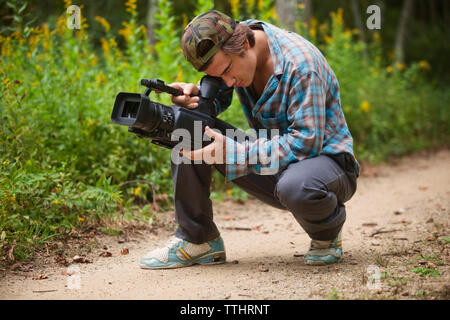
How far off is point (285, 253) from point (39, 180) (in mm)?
1616

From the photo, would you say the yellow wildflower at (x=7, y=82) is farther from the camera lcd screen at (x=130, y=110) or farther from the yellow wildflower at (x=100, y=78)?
the camera lcd screen at (x=130, y=110)

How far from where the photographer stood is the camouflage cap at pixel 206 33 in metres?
2.31

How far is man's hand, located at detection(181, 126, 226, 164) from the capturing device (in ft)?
7.79

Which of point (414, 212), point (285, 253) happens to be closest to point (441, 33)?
point (414, 212)

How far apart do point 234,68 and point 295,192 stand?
67 centimetres

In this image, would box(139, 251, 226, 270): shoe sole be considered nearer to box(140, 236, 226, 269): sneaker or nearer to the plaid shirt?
box(140, 236, 226, 269): sneaker

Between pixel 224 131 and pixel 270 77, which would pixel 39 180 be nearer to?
pixel 224 131

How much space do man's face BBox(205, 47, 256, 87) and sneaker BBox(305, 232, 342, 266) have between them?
95cm

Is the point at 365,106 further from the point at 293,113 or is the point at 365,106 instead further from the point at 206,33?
the point at 206,33

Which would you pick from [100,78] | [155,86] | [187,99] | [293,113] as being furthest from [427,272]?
[100,78]

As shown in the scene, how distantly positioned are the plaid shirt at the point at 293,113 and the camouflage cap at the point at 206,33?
0.28 metres

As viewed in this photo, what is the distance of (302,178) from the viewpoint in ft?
7.79

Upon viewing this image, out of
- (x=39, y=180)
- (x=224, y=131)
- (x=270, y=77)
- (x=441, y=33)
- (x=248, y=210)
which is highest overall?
(x=441, y=33)
